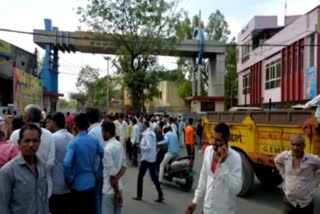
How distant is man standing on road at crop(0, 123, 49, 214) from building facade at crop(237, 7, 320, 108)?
20.9 metres

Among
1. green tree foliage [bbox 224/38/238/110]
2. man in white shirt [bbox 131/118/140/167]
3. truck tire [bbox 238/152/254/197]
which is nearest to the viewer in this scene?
truck tire [bbox 238/152/254/197]

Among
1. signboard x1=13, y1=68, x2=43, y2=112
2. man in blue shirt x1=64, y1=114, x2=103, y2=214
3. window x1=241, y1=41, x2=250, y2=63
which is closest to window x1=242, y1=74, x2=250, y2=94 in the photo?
window x1=241, y1=41, x2=250, y2=63

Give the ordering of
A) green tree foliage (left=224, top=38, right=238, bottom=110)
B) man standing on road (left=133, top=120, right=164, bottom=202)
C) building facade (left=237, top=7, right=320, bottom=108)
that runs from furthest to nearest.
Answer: green tree foliage (left=224, top=38, right=238, bottom=110), building facade (left=237, top=7, right=320, bottom=108), man standing on road (left=133, top=120, right=164, bottom=202)

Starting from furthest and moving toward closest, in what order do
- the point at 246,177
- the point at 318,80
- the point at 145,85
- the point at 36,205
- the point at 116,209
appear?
the point at 145,85, the point at 318,80, the point at 246,177, the point at 116,209, the point at 36,205

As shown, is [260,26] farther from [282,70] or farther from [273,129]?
[273,129]

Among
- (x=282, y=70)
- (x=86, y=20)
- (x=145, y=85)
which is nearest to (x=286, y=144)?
(x=145, y=85)

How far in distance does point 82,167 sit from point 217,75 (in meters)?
37.7

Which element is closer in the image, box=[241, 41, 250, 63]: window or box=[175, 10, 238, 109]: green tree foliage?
box=[241, 41, 250, 63]: window

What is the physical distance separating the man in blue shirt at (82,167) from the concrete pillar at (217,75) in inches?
1456

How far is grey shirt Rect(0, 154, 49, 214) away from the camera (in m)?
3.78

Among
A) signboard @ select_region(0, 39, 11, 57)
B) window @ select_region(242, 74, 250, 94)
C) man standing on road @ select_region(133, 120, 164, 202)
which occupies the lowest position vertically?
man standing on road @ select_region(133, 120, 164, 202)

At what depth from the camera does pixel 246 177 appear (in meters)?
10.9

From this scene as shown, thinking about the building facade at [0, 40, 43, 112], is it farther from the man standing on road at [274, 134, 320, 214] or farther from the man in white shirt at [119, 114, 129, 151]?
the man standing on road at [274, 134, 320, 214]

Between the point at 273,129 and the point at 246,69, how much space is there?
127ft
